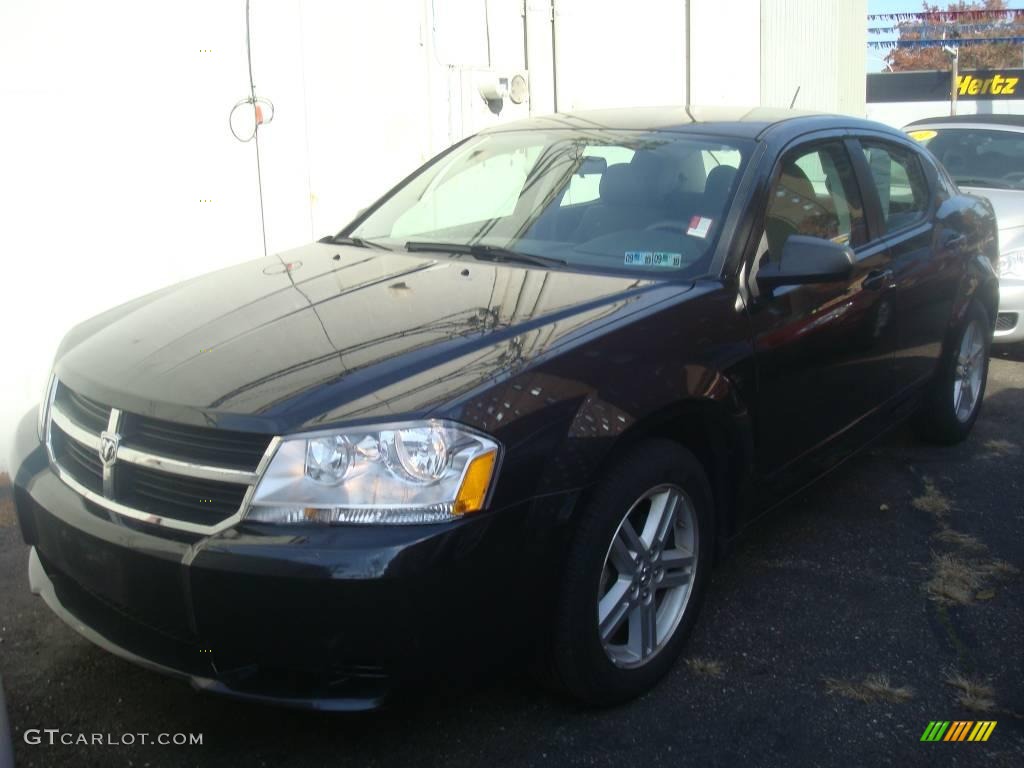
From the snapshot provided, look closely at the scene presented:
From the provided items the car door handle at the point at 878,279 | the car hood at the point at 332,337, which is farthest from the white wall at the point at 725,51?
the car hood at the point at 332,337

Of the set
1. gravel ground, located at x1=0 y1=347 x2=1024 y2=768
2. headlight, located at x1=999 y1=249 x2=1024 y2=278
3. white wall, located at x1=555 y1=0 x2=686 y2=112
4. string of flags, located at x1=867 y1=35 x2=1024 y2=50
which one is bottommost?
gravel ground, located at x1=0 y1=347 x2=1024 y2=768

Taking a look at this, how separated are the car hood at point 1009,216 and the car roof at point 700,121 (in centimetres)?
323

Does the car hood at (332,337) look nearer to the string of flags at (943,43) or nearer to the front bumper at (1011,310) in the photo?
the front bumper at (1011,310)

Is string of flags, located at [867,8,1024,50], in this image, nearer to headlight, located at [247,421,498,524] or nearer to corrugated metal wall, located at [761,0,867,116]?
corrugated metal wall, located at [761,0,867,116]

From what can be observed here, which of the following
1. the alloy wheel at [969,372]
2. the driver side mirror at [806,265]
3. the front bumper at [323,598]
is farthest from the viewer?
the alloy wheel at [969,372]

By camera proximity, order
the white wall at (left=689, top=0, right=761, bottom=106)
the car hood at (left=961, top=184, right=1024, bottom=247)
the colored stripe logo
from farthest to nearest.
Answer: the white wall at (left=689, top=0, right=761, bottom=106) → the car hood at (left=961, top=184, right=1024, bottom=247) → the colored stripe logo

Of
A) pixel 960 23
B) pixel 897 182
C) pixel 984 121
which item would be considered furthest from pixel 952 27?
pixel 897 182

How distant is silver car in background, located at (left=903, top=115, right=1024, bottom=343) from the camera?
7242 millimetres

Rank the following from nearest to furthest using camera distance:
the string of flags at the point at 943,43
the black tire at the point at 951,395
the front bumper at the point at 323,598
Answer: the front bumper at the point at 323,598 < the black tire at the point at 951,395 < the string of flags at the point at 943,43

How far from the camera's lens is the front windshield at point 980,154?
8.45m

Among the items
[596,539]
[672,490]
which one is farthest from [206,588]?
[672,490]

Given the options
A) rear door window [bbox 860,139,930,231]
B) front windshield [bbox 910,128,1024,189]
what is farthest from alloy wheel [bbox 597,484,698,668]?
front windshield [bbox 910,128,1024,189]

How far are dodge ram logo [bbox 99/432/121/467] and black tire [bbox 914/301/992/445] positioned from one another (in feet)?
12.3

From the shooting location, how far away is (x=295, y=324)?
310cm
